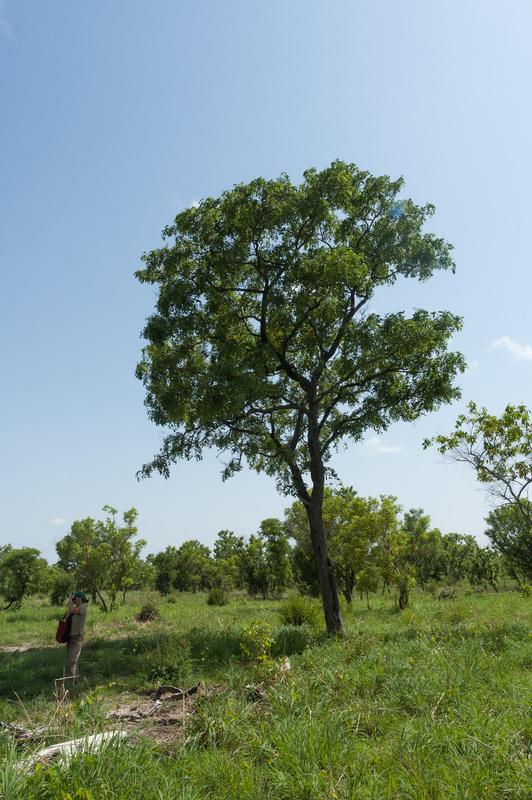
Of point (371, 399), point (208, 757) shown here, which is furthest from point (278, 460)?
point (208, 757)

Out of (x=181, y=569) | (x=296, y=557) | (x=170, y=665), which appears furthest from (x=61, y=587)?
(x=181, y=569)

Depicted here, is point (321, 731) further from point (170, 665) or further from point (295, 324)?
point (295, 324)

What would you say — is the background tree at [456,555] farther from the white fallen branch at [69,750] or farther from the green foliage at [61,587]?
the white fallen branch at [69,750]

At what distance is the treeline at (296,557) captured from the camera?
1008 inches

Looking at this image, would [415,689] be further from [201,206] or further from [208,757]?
[201,206]

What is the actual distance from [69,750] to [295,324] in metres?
12.3

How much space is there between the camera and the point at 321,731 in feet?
16.9

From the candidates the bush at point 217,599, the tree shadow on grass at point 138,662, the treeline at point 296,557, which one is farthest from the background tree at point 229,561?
the tree shadow on grass at point 138,662

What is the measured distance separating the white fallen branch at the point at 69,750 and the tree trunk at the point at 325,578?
9816 millimetres

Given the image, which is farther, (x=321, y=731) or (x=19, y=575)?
(x=19, y=575)

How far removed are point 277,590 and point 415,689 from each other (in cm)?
4812

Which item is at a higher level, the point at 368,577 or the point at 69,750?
the point at 368,577

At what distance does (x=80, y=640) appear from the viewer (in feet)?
34.4

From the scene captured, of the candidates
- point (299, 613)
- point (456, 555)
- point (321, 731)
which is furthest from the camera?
point (456, 555)
